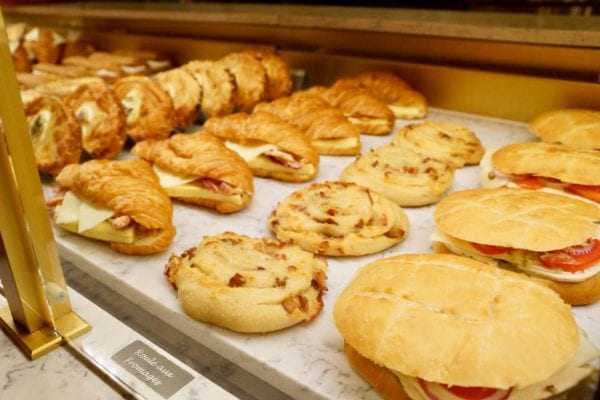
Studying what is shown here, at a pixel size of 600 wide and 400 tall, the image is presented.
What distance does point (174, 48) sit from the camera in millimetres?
4910

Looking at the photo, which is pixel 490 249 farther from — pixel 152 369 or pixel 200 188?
pixel 200 188

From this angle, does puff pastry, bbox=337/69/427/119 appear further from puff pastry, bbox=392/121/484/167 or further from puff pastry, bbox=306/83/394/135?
puff pastry, bbox=392/121/484/167

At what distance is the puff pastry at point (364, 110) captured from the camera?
11.3 ft

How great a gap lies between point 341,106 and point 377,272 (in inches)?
82.4

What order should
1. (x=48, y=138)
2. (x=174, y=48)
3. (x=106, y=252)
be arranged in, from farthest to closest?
(x=174, y=48)
(x=48, y=138)
(x=106, y=252)

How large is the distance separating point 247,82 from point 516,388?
9.57ft

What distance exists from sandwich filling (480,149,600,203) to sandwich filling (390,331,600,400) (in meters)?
1.15

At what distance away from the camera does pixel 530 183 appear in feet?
8.07

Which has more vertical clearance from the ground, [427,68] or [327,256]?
[427,68]

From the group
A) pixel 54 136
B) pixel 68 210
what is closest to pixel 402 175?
pixel 68 210

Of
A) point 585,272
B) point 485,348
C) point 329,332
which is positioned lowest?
point 329,332

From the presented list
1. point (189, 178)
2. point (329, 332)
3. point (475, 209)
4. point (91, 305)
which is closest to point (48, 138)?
point (189, 178)

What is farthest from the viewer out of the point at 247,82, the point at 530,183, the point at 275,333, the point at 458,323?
the point at 247,82

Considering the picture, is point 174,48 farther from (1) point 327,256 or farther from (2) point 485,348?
(2) point 485,348
